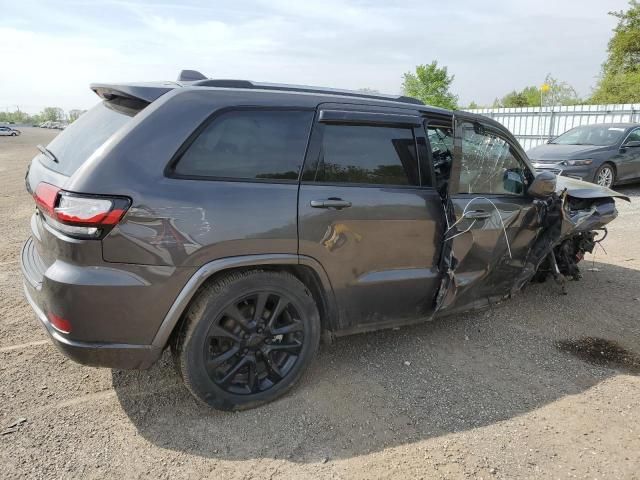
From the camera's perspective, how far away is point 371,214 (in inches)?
119

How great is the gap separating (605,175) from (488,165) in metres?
8.39

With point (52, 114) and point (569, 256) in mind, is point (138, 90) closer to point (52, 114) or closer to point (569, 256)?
point (569, 256)

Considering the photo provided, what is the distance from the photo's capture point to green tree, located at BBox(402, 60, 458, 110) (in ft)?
71.5

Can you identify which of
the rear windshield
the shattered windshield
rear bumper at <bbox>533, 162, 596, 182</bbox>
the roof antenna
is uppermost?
the roof antenna

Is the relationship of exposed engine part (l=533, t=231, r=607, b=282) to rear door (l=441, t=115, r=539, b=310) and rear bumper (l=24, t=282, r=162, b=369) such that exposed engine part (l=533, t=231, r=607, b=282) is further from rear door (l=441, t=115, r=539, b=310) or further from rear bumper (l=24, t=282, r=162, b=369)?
rear bumper (l=24, t=282, r=162, b=369)

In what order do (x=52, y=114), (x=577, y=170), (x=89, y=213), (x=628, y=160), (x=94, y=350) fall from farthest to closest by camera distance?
(x=52, y=114)
(x=628, y=160)
(x=577, y=170)
(x=94, y=350)
(x=89, y=213)

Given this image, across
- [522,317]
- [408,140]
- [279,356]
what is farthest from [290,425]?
[522,317]

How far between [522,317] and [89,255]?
3.64 m

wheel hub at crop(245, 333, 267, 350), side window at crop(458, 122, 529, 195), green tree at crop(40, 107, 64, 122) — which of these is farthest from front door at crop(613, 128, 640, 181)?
green tree at crop(40, 107, 64, 122)

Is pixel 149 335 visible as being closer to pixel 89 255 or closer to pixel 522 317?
pixel 89 255

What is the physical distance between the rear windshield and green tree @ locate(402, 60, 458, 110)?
67.1ft

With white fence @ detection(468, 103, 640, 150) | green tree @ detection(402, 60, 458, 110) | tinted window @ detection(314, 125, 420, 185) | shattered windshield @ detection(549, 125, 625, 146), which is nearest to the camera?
tinted window @ detection(314, 125, 420, 185)

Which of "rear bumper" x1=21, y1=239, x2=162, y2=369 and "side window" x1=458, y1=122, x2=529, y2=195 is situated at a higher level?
"side window" x1=458, y1=122, x2=529, y2=195

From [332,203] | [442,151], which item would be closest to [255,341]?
[332,203]
